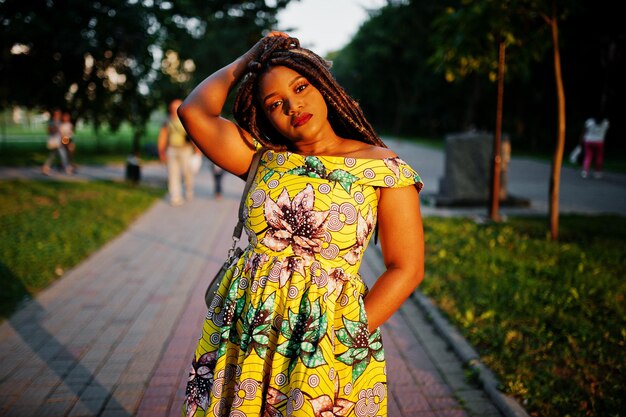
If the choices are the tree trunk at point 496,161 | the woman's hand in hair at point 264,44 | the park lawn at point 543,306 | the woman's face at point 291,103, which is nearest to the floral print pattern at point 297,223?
the woman's face at point 291,103

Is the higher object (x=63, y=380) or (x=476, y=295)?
(x=476, y=295)

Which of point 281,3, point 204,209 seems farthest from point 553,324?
point 281,3

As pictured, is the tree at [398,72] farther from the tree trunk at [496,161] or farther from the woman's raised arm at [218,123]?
the woman's raised arm at [218,123]

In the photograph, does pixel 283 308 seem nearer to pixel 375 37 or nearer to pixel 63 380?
pixel 63 380

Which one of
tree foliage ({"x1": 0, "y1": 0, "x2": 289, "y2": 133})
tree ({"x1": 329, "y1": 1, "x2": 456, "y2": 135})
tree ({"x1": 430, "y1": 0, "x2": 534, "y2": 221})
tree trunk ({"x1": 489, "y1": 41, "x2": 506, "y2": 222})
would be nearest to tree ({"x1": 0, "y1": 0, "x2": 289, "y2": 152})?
tree foliage ({"x1": 0, "y1": 0, "x2": 289, "y2": 133})

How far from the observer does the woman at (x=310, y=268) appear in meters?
1.56

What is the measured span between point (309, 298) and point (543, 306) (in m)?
3.76

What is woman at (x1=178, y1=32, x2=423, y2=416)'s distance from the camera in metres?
1.56

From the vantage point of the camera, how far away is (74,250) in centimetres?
664

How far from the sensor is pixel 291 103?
162 cm

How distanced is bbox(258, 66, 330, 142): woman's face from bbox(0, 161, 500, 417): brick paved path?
87.1 inches

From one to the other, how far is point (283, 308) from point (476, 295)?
12.3ft

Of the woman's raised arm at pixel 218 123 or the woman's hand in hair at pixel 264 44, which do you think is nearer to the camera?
the woman's hand in hair at pixel 264 44

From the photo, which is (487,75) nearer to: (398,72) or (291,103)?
(291,103)
